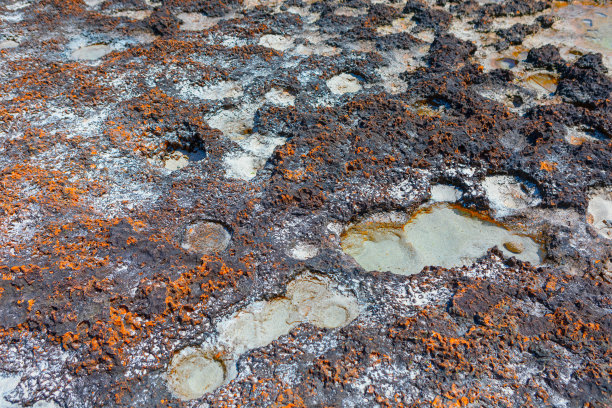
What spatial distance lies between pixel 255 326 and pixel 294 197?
713 mm

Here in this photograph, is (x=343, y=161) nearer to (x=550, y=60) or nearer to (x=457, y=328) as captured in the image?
(x=457, y=328)

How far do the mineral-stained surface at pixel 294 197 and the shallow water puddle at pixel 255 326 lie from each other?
13 mm

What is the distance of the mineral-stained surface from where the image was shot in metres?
1.80

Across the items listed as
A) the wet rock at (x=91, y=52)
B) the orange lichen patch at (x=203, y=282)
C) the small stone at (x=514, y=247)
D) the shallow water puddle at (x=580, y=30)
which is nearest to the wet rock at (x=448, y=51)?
the shallow water puddle at (x=580, y=30)

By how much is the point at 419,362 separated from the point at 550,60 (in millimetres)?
2786

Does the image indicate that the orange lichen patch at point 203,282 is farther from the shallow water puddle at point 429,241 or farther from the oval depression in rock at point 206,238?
the shallow water puddle at point 429,241

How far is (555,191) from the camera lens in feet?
8.24

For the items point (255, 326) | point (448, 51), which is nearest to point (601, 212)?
point (448, 51)

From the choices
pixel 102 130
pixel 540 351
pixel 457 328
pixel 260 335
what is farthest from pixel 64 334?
pixel 540 351

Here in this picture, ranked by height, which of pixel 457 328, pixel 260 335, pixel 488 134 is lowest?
pixel 260 335

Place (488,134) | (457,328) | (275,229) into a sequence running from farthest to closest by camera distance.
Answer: (488,134) → (275,229) → (457,328)

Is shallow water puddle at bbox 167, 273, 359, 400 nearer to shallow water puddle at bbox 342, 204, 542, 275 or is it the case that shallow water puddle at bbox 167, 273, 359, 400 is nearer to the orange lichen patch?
the orange lichen patch

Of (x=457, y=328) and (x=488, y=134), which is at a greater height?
(x=488, y=134)

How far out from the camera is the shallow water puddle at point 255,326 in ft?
5.98
